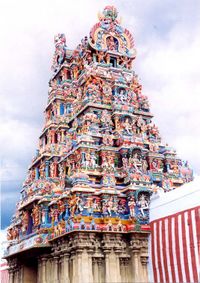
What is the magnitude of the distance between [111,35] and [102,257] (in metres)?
20.1

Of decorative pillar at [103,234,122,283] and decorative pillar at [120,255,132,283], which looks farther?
decorative pillar at [120,255,132,283]

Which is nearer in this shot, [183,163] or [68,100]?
A: [183,163]

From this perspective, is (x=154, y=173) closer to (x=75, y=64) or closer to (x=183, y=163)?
(x=183, y=163)

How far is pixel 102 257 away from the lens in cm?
2523

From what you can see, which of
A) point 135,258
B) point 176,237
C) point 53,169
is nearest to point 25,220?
point 53,169

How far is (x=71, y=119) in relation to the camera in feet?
111

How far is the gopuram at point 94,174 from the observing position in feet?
83.0

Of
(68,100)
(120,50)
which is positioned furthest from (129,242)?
(120,50)

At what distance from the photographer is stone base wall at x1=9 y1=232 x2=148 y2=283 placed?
80.0 feet

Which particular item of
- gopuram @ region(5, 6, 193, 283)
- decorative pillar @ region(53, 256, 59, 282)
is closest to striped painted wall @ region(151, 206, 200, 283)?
gopuram @ region(5, 6, 193, 283)

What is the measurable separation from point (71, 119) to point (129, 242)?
12.5m

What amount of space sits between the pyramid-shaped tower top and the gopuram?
3.7 inches

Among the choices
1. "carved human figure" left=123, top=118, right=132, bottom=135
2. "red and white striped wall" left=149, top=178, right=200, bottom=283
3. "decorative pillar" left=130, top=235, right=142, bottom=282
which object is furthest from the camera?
"carved human figure" left=123, top=118, right=132, bottom=135

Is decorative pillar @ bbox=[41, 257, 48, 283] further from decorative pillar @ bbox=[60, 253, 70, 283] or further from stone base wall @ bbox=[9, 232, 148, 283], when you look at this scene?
decorative pillar @ bbox=[60, 253, 70, 283]
